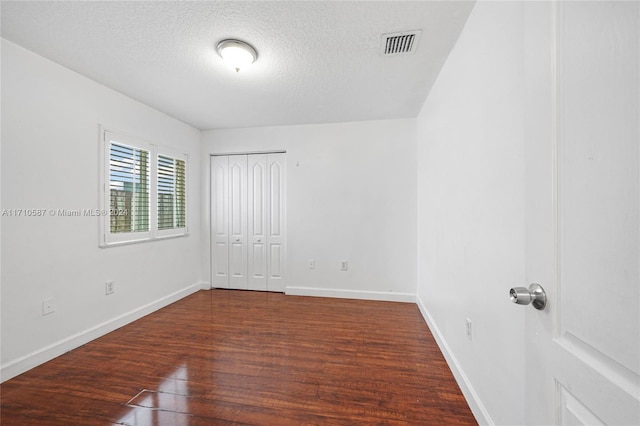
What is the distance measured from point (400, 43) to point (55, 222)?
3.19m

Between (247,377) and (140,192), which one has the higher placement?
(140,192)

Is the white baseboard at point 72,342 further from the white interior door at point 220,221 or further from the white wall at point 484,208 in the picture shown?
the white wall at point 484,208

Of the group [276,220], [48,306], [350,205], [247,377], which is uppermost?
[350,205]

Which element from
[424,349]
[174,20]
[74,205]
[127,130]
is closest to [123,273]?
[74,205]

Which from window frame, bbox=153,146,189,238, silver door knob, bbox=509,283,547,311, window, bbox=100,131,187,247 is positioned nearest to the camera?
silver door knob, bbox=509,283,547,311

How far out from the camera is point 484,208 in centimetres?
145

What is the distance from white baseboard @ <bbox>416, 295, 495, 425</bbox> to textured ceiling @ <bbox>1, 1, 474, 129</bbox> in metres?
2.34

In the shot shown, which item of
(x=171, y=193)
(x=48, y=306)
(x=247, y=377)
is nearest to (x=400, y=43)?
(x=247, y=377)

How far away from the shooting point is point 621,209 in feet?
1.59

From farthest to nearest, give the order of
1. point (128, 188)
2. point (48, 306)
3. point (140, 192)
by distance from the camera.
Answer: point (140, 192)
point (128, 188)
point (48, 306)

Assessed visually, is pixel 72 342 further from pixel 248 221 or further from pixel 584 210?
pixel 584 210

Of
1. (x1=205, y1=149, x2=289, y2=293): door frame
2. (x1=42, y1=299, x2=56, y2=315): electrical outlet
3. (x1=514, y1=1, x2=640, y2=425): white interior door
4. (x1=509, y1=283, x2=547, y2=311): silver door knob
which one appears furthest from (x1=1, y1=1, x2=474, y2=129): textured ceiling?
(x1=42, y1=299, x2=56, y2=315): electrical outlet

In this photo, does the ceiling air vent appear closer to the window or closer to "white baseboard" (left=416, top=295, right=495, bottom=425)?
"white baseboard" (left=416, top=295, right=495, bottom=425)

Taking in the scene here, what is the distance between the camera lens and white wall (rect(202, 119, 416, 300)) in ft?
12.1
